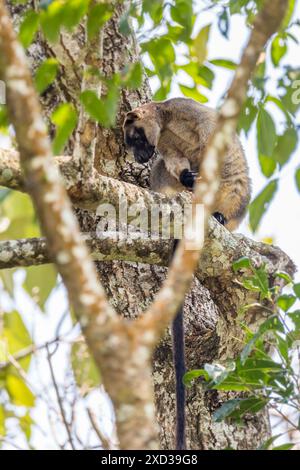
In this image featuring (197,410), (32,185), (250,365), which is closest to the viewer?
(32,185)

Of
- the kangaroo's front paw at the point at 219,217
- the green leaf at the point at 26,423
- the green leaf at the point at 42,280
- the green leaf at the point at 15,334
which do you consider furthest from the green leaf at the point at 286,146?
the green leaf at the point at 26,423

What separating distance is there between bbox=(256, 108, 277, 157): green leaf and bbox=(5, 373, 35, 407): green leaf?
2903mm

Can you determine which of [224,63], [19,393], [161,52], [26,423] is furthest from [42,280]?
[161,52]

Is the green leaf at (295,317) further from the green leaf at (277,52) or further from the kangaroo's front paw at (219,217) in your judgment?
the kangaroo's front paw at (219,217)

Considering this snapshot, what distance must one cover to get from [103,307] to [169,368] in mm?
2428

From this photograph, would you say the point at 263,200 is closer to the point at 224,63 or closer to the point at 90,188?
the point at 90,188

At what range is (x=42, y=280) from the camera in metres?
4.53

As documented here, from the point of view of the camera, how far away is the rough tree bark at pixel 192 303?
410cm

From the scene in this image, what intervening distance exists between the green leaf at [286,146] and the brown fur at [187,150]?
240 centimetres

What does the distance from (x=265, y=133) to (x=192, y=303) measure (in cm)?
156

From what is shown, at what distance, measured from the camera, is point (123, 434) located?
188 centimetres

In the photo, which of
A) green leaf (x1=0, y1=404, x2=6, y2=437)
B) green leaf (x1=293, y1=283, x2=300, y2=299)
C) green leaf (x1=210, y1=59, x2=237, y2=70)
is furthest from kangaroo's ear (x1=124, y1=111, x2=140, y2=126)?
green leaf (x1=0, y1=404, x2=6, y2=437)
